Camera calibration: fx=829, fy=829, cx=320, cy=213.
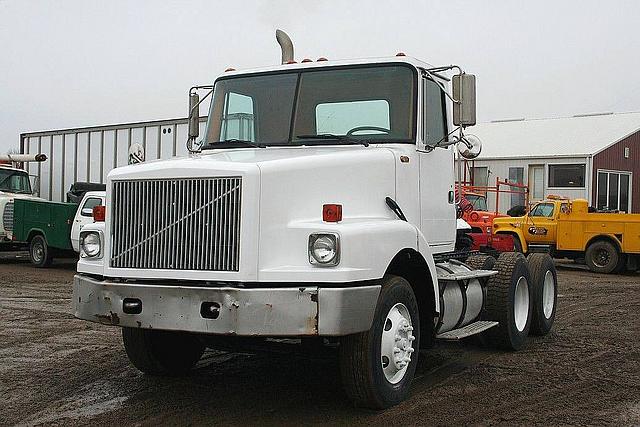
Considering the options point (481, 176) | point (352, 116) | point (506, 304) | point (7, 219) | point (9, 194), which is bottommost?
point (506, 304)

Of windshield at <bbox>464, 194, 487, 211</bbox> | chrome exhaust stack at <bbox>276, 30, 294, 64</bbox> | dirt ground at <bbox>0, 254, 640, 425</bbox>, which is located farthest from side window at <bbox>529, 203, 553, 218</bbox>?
chrome exhaust stack at <bbox>276, 30, 294, 64</bbox>

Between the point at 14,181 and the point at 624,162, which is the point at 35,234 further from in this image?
the point at 624,162

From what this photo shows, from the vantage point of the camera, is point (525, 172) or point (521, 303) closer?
point (521, 303)

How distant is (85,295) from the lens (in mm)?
6129

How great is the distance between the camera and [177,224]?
5824 mm

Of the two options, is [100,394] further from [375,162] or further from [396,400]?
[375,162]

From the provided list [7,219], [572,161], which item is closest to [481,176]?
[572,161]

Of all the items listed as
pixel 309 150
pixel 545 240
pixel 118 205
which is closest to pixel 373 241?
pixel 309 150

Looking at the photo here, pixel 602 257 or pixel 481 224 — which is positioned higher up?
pixel 481 224

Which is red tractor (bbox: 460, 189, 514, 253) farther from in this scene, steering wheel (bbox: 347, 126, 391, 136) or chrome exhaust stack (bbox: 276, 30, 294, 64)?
chrome exhaust stack (bbox: 276, 30, 294, 64)

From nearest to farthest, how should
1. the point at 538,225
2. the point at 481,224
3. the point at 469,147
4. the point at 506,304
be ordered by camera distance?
the point at 469,147 < the point at 506,304 < the point at 538,225 < the point at 481,224

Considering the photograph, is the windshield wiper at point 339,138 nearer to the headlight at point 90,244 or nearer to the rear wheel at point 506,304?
the headlight at point 90,244

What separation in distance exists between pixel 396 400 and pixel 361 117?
7.87 feet

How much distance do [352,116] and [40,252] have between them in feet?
48.5
